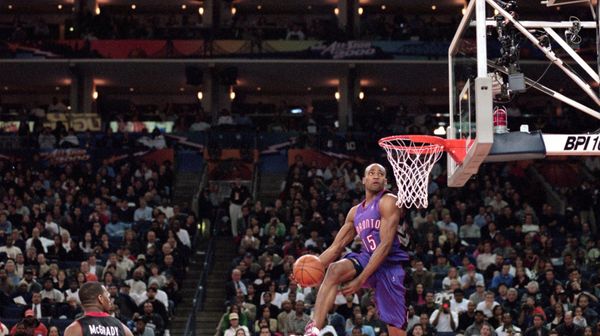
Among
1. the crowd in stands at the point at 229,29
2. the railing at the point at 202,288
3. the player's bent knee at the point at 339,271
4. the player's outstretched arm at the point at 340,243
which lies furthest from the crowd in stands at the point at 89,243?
the crowd in stands at the point at 229,29

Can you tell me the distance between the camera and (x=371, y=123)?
3234 centimetres

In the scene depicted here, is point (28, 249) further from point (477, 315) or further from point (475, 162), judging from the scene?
point (475, 162)

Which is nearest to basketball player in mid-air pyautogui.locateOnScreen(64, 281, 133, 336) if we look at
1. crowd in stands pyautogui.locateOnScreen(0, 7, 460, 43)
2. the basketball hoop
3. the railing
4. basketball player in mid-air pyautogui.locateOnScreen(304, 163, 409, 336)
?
basketball player in mid-air pyautogui.locateOnScreen(304, 163, 409, 336)

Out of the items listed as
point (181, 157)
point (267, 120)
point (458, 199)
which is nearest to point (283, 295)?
point (458, 199)

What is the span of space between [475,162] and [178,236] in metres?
12.7

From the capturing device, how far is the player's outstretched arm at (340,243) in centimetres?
1042

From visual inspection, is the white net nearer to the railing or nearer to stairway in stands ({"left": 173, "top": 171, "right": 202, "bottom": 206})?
the railing

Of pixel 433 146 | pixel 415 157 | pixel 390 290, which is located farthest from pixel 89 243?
pixel 390 290

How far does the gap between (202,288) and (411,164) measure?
10852 millimetres

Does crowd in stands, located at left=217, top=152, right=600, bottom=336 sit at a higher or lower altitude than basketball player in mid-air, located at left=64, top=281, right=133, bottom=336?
lower

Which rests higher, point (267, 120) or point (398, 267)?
point (267, 120)

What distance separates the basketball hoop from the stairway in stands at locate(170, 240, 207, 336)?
30.3ft

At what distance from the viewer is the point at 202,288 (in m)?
21.6

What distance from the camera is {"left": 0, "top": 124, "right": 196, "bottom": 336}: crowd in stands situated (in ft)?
60.6
